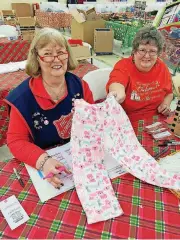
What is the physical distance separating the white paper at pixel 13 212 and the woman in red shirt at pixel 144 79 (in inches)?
34.1

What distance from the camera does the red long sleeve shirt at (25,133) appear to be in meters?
1.05

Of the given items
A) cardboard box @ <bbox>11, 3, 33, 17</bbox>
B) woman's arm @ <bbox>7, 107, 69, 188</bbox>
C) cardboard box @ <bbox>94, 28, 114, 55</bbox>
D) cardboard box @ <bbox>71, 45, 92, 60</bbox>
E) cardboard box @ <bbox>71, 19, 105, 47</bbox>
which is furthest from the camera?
cardboard box @ <bbox>11, 3, 33, 17</bbox>

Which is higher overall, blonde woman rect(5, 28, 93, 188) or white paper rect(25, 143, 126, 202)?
blonde woman rect(5, 28, 93, 188)

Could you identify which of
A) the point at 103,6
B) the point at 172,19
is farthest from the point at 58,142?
the point at 103,6

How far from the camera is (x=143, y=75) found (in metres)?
1.59

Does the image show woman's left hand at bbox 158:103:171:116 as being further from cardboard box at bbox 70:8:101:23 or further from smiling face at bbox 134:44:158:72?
cardboard box at bbox 70:8:101:23

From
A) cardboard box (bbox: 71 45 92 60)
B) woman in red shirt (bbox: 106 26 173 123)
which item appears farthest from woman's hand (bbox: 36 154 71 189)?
cardboard box (bbox: 71 45 92 60)

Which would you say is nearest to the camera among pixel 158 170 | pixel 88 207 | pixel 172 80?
pixel 88 207

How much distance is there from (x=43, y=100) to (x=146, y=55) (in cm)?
76

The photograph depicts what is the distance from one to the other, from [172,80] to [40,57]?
1.03 metres

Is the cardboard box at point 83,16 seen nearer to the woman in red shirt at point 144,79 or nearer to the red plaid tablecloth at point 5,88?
the red plaid tablecloth at point 5,88

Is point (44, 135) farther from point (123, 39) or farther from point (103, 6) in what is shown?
point (103, 6)

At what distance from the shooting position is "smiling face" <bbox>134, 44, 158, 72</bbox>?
4.92 feet

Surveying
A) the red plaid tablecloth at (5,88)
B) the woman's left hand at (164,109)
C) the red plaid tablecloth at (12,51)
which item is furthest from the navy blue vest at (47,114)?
the red plaid tablecloth at (12,51)
